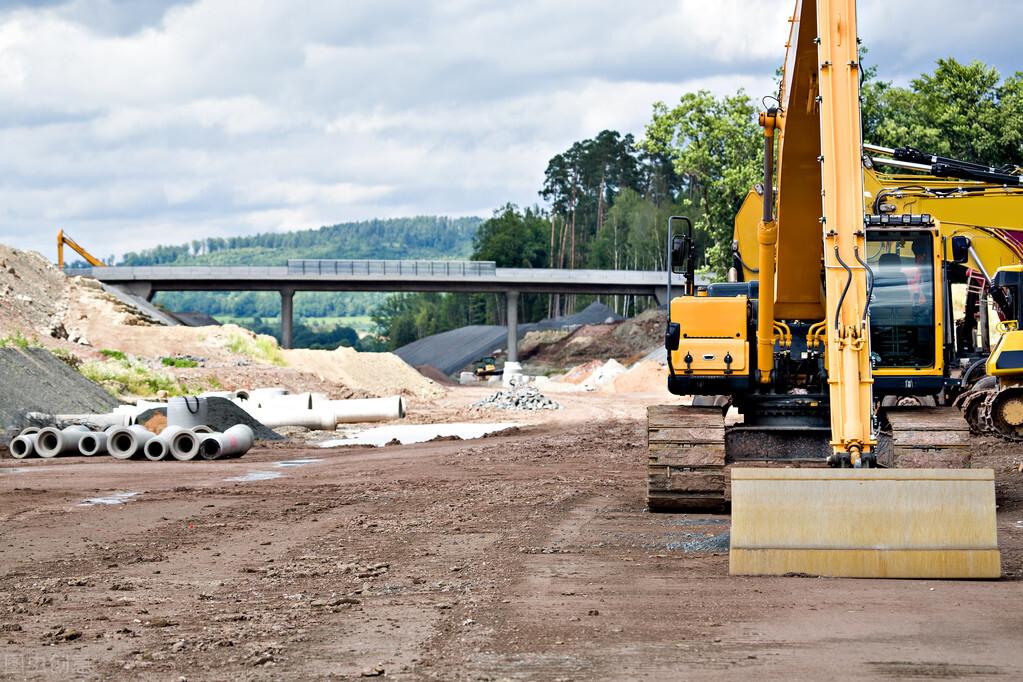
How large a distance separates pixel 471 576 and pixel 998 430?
15.6 metres

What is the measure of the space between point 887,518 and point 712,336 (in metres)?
4.44

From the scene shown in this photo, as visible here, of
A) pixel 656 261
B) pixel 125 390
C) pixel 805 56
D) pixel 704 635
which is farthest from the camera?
pixel 656 261

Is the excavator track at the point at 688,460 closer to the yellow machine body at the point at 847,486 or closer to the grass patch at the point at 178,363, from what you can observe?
the yellow machine body at the point at 847,486

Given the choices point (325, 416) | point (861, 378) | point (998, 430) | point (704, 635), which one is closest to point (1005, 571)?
point (861, 378)

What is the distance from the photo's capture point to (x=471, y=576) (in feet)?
33.1

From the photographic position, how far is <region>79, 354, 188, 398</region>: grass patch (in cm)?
3762

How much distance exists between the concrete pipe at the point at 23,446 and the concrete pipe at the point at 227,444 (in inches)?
128

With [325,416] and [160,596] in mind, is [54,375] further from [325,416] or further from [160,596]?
[160,596]

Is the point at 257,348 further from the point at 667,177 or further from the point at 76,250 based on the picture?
the point at 667,177

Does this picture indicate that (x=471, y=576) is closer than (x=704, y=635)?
No

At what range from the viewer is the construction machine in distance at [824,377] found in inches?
372

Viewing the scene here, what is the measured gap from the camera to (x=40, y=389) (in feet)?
96.1

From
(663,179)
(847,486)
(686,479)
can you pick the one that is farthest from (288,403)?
(663,179)

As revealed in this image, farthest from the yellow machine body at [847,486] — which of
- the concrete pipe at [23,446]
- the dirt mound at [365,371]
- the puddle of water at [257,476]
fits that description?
the dirt mound at [365,371]
